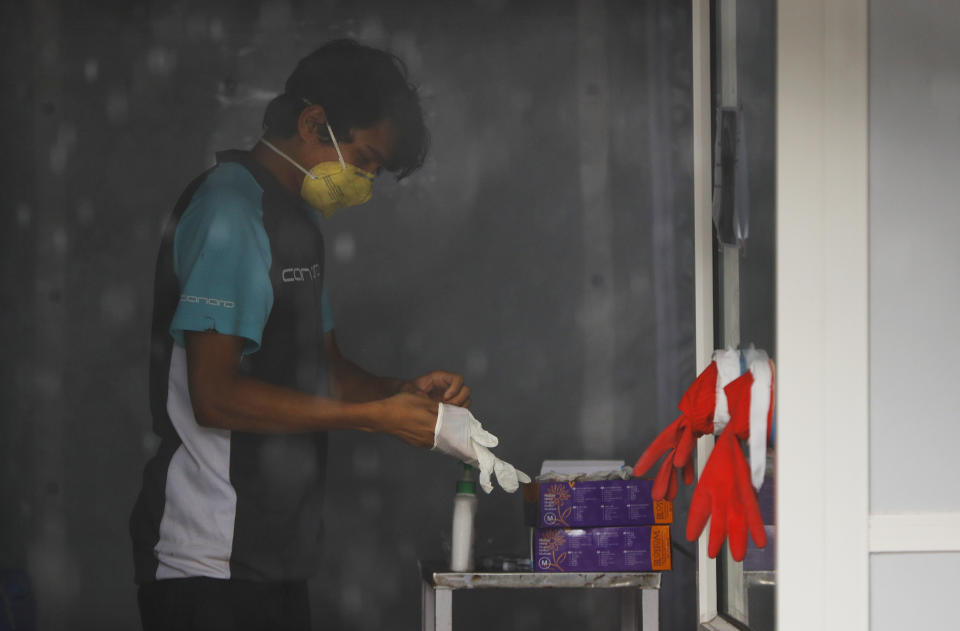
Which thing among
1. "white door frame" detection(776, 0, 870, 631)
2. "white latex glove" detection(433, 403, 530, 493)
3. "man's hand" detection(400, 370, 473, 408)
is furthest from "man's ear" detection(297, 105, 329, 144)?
"white door frame" detection(776, 0, 870, 631)

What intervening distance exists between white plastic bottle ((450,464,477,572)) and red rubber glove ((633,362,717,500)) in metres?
1.15

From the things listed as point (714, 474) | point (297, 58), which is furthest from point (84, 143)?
point (714, 474)

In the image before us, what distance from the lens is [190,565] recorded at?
2.42 m

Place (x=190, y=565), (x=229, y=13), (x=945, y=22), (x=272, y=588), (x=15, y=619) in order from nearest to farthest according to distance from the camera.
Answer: (x=945, y=22) → (x=190, y=565) → (x=272, y=588) → (x=15, y=619) → (x=229, y=13)

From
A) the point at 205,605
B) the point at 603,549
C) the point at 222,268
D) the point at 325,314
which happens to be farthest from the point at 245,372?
the point at 603,549

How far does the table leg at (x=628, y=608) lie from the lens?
2.75 metres

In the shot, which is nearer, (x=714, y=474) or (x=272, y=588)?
(x=714, y=474)

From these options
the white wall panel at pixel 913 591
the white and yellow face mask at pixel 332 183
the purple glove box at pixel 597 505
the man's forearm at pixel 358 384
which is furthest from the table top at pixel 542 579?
the white wall panel at pixel 913 591

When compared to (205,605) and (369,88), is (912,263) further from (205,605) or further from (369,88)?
(369,88)

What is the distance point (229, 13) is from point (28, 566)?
1839 mm

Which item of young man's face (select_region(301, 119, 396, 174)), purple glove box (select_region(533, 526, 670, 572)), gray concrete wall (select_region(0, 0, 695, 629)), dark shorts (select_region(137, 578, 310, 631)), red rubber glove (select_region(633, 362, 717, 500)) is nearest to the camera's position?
red rubber glove (select_region(633, 362, 717, 500))

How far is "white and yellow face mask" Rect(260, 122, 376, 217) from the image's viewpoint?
2832 millimetres

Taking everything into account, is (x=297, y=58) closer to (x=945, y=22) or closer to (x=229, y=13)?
(x=229, y=13)

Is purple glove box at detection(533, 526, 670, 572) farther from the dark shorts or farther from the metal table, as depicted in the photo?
the dark shorts
